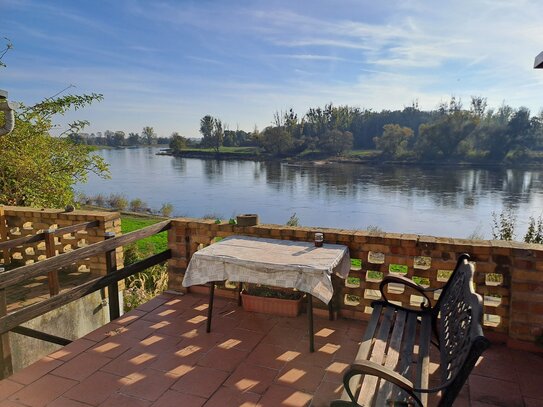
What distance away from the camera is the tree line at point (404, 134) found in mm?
41875

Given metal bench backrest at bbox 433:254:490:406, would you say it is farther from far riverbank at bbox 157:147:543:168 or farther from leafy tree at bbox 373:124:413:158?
leafy tree at bbox 373:124:413:158

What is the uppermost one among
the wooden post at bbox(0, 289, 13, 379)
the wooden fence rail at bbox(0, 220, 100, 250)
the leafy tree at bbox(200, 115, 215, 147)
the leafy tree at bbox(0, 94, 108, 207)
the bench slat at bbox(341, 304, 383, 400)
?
the leafy tree at bbox(200, 115, 215, 147)

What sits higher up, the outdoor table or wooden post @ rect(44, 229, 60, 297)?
the outdoor table

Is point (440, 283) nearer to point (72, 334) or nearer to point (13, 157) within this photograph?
point (72, 334)

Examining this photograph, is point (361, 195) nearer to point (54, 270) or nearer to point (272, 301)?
point (272, 301)

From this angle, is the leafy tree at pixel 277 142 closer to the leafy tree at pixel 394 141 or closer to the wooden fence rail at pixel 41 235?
the leafy tree at pixel 394 141

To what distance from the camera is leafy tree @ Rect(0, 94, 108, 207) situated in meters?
5.64

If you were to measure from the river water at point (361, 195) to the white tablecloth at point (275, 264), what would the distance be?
1253cm

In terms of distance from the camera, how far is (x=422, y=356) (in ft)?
5.85

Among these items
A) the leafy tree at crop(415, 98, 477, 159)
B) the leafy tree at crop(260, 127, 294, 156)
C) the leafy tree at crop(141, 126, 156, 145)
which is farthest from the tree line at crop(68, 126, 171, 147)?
the leafy tree at crop(415, 98, 477, 159)

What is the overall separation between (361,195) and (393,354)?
2634 centimetres

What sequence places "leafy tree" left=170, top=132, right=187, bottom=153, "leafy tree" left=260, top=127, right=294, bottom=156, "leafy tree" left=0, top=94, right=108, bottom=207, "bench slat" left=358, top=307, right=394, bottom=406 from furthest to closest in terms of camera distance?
"leafy tree" left=170, top=132, right=187, bottom=153, "leafy tree" left=260, top=127, right=294, bottom=156, "leafy tree" left=0, top=94, right=108, bottom=207, "bench slat" left=358, top=307, right=394, bottom=406

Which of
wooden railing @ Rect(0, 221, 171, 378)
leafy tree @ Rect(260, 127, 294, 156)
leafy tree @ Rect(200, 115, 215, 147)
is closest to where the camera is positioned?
wooden railing @ Rect(0, 221, 171, 378)

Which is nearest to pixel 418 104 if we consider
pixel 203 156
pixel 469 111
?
pixel 469 111
